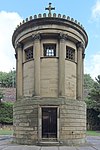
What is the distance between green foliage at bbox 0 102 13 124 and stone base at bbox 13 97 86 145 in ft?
88.5

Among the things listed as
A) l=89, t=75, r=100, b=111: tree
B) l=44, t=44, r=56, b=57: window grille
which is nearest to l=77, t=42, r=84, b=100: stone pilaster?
l=44, t=44, r=56, b=57: window grille

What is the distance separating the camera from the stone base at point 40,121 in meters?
20.5

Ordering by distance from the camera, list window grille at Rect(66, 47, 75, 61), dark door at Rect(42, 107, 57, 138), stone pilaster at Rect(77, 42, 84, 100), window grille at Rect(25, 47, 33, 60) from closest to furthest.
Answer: dark door at Rect(42, 107, 57, 138) < window grille at Rect(66, 47, 75, 61) < window grille at Rect(25, 47, 33, 60) < stone pilaster at Rect(77, 42, 84, 100)

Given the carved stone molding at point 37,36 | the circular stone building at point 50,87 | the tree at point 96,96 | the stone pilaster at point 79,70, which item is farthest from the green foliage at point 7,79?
the carved stone molding at point 37,36

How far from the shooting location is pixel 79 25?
22.6 metres

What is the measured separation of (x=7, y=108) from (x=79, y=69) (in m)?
28.7

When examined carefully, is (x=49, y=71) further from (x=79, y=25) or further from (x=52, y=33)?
(x=79, y=25)

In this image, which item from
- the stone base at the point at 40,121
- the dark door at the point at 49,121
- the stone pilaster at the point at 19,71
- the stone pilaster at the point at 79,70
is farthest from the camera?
the stone pilaster at the point at 19,71

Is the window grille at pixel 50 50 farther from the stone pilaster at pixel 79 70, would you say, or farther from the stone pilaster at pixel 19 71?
the stone pilaster at pixel 19 71

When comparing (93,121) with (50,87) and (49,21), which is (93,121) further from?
(49,21)

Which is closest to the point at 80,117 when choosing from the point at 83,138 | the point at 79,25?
the point at 83,138

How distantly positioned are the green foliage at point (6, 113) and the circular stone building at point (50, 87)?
2619 centimetres

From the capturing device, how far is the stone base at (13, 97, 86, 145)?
20516mm

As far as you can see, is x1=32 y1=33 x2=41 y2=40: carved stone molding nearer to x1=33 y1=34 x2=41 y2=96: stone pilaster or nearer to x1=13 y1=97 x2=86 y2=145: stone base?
x1=33 y1=34 x2=41 y2=96: stone pilaster
